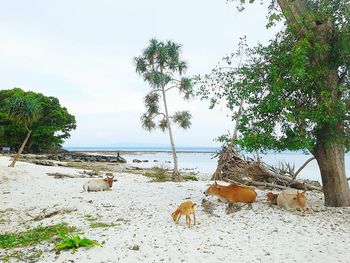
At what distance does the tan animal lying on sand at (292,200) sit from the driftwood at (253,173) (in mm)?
5304

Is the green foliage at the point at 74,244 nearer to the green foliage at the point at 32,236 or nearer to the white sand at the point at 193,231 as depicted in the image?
the white sand at the point at 193,231

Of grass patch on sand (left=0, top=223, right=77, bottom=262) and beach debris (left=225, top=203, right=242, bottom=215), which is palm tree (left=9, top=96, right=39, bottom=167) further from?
beach debris (left=225, top=203, right=242, bottom=215)

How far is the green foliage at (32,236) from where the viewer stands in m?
8.34

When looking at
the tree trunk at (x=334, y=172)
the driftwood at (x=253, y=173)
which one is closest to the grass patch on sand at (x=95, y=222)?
the tree trunk at (x=334, y=172)

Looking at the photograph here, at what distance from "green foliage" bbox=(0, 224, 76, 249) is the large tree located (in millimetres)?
5017

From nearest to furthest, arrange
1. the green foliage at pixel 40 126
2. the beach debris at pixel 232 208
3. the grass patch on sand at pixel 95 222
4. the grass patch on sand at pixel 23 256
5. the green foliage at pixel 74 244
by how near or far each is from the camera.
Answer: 1. the grass patch on sand at pixel 23 256
2. the green foliage at pixel 74 244
3. the grass patch on sand at pixel 95 222
4. the beach debris at pixel 232 208
5. the green foliage at pixel 40 126

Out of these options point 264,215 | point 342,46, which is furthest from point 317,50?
point 264,215

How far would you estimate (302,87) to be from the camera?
955cm

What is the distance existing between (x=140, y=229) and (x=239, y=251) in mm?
2414

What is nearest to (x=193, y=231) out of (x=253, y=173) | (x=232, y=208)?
(x=232, y=208)

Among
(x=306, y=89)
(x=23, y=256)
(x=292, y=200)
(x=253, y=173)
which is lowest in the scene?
(x=23, y=256)

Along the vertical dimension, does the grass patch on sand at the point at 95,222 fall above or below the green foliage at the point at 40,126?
below

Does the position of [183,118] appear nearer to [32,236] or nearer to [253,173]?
[253,173]

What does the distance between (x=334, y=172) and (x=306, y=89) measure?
250 cm
